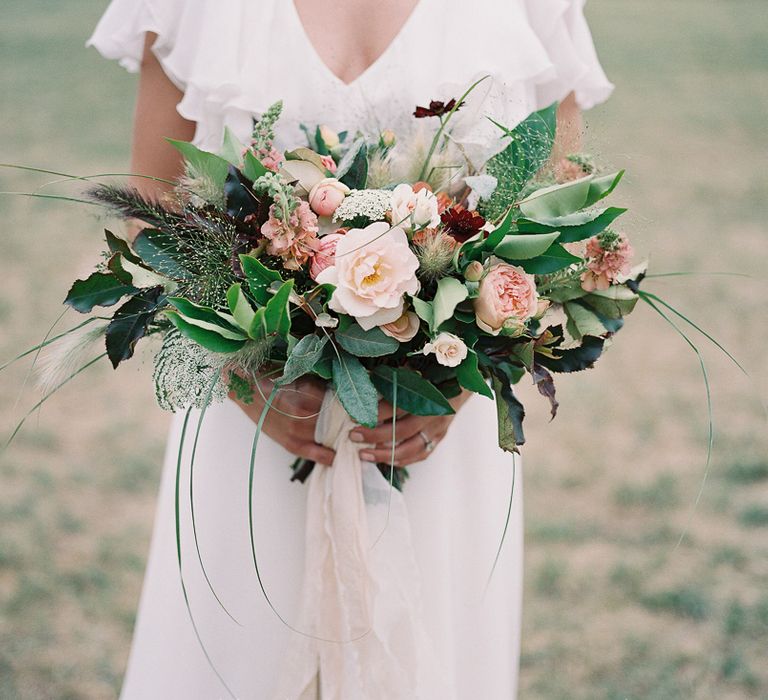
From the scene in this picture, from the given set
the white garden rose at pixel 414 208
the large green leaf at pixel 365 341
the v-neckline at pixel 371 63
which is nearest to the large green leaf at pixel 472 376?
the large green leaf at pixel 365 341

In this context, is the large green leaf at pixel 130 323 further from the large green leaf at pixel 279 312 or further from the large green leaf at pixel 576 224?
the large green leaf at pixel 576 224

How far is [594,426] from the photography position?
452 centimetres

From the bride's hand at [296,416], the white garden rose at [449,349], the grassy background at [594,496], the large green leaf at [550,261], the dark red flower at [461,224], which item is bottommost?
the grassy background at [594,496]

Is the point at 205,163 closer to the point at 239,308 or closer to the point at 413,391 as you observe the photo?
the point at 239,308

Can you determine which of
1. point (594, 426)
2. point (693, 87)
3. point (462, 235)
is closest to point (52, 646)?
point (462, 235)

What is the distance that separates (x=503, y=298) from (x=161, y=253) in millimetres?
544

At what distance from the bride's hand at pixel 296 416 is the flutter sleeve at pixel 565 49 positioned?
84 cm

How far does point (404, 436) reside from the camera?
1736 mm

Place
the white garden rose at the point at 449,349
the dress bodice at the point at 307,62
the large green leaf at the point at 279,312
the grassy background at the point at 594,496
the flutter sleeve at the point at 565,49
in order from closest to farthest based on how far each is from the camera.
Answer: the large green leaf at the point at 279,312, the white garden rose at the point at 449,349, the dress bodice at the point at 307,62, the flutter sleeve at the point at 565,49, the grassy background at the point at 594,496

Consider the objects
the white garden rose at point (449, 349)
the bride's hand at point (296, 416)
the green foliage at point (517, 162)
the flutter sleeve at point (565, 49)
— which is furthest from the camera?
the flutter sleeve at point (565, 49)

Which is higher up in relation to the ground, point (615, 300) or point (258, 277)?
point (258, 277)

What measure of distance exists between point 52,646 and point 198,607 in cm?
136

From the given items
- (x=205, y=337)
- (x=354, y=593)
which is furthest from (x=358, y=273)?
(x=354, y=593)

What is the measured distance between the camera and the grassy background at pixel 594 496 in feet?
9.92
